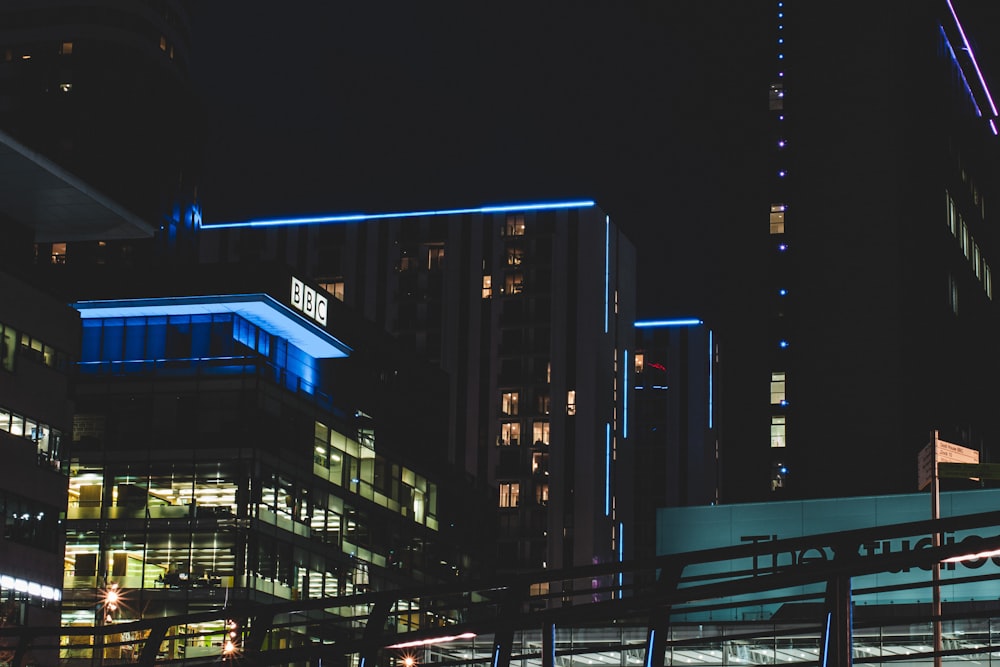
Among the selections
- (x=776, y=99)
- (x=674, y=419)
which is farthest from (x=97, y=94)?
(x=674, y=419)

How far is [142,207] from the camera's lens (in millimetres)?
142000

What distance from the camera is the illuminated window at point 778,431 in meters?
105

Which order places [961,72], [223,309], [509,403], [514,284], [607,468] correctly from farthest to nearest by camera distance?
1. [514,284]
2. [509,403]
3. [607,468]
4. [961,72]
5. [223,309]

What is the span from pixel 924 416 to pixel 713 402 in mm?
86805

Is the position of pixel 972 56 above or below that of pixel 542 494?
above

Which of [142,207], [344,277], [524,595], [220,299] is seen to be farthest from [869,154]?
[524,595]

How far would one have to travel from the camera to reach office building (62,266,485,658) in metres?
80.8

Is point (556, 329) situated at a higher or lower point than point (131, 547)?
higher

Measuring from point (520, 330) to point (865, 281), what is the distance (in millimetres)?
53378

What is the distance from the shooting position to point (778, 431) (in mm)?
105562

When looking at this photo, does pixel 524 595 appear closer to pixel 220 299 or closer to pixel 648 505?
pixel 220 299

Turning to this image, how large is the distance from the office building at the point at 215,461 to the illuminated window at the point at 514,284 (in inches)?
1674

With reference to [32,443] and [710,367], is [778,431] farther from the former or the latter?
[710,367]

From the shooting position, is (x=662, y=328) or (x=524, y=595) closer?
(x=524, y=595)
